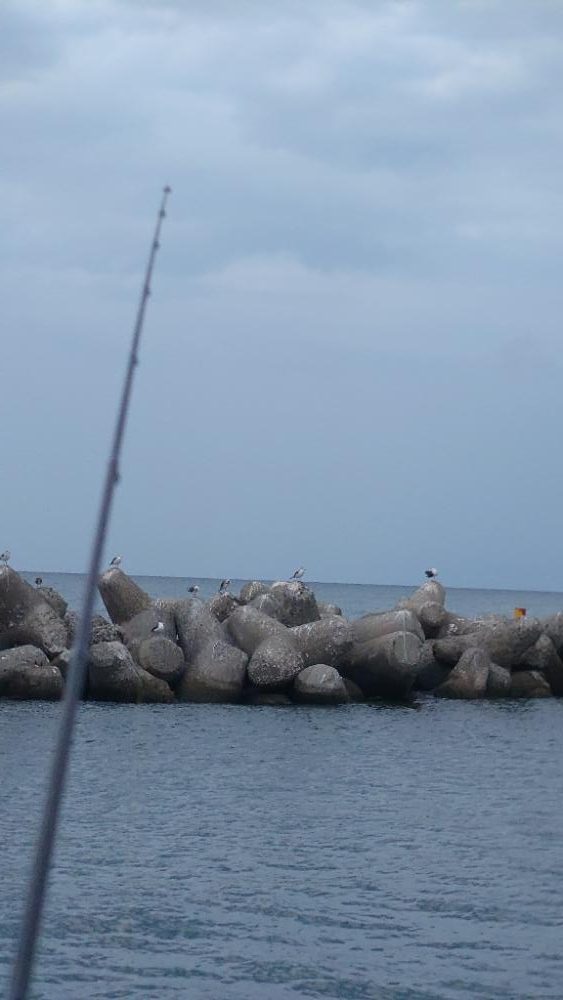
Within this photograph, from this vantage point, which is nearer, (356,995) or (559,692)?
(356,995)

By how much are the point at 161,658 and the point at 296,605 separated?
15.9ft

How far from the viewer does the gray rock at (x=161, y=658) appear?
3150 centimetres

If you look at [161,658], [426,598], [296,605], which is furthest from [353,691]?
[426,598]

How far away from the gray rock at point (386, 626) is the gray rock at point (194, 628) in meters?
4.04

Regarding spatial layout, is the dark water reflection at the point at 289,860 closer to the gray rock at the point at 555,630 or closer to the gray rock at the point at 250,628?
the gray rock at the point at 250,628

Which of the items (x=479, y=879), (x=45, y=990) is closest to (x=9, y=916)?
(x=45, y=990)

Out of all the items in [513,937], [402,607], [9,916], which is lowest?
[9,916]

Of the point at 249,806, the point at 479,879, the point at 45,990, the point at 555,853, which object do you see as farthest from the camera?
the point at 249,806

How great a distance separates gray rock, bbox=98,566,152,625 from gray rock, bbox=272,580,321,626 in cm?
393

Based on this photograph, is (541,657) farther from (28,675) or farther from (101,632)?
(28,675)

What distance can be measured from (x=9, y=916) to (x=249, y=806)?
7178mm

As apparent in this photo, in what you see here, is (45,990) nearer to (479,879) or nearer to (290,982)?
(290,982)

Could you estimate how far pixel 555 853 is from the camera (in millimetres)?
18078

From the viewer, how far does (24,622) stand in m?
31.2
